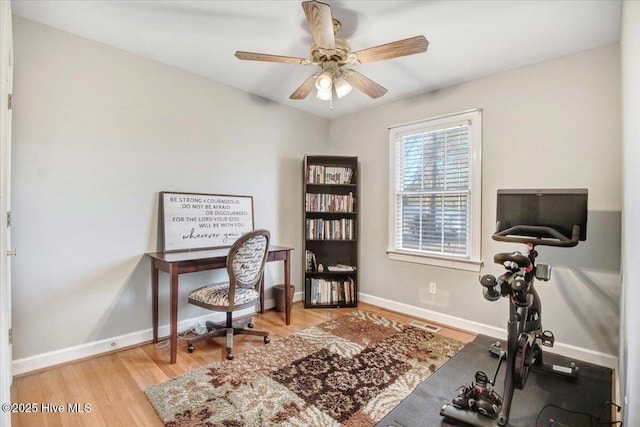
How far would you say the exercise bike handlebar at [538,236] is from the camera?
199cm

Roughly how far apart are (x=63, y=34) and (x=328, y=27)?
2044 millimetres

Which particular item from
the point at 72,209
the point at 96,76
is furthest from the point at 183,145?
the point at 72,209

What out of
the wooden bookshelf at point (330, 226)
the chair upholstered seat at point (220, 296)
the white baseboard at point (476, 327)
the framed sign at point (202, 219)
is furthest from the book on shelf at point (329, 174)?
the chair upholstered seat at point (220, 296)

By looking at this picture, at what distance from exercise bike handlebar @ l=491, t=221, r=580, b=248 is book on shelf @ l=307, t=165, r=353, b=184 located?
2027 millimetres

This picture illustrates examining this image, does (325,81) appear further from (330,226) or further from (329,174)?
(330,226)

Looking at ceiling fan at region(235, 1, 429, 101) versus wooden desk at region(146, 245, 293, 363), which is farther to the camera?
wooden desk at region(146, 245, 293, 363)

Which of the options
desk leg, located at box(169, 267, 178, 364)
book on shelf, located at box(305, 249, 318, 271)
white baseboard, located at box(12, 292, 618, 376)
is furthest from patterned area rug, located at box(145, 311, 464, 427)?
book on shelf, located at box(305, 249, 318, 271)

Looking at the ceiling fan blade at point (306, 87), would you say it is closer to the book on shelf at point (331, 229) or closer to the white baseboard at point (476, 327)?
the book on shelf at point (331, 229)

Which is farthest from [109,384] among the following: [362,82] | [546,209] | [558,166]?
[558,166]

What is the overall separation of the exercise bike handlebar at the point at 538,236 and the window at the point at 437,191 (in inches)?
33.4

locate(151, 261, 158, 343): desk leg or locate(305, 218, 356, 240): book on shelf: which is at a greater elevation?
locate(305, 218, 356, 240): book on shelf

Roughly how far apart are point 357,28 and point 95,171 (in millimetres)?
2300

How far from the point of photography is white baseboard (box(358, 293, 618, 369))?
7.94ft

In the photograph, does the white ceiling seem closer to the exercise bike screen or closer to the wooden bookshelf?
the exercise bike screen
